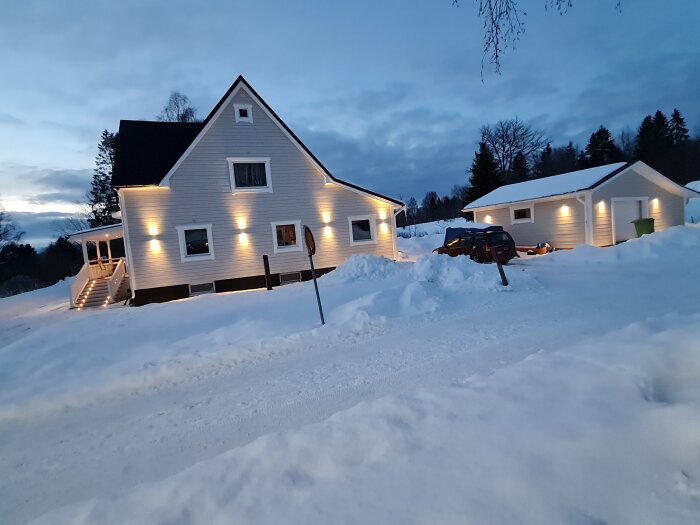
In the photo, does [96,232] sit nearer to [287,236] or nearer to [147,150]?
[147,150]

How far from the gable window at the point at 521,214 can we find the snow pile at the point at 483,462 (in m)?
21.2

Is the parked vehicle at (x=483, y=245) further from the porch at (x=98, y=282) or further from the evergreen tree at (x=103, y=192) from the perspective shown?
the evergreen tree at (x=103, y=192)

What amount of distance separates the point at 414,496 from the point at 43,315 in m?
18.8

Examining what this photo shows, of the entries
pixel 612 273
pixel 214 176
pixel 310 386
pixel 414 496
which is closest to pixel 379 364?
pixel 310 386

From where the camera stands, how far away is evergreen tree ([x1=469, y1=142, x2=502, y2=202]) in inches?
1561

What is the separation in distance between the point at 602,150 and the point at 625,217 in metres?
49.5

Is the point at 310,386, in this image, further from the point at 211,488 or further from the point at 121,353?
the point at 121,353

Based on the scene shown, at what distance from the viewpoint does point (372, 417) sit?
330 centimetres

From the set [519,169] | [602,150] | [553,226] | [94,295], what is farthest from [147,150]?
[602,150]

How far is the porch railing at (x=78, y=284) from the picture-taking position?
641 inches

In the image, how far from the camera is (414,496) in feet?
7.57

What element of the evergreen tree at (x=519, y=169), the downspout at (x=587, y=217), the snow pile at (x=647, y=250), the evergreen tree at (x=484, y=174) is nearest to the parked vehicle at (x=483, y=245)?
the snow pile at (x=647, y=250)

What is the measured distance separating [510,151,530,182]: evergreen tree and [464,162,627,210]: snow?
2866 centimetres

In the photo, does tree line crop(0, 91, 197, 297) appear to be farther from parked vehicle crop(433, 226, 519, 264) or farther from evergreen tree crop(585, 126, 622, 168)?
evergreen tree crop(585, 126, 622, 168)
